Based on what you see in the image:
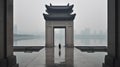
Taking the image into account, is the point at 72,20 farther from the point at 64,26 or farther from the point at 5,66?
the point at 5,66

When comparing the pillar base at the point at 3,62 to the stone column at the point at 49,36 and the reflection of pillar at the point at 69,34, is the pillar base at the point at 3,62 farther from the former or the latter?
the reflection of pillar at the point at 69,34

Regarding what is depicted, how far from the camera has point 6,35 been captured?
6926 millimetres

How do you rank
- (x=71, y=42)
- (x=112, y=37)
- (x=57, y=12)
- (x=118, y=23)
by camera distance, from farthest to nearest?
(x=57, y=12)
(x=71, y=42)
(x=112, y=37)
(x=118, y=23)

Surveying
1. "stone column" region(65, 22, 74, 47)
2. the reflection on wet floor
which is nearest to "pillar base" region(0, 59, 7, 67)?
the reflection on wet floor

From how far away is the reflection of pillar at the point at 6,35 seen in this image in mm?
6539

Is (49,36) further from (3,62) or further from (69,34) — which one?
(3,62)

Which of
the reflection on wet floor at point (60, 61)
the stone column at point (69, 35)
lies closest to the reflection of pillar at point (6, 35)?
the reflection on wet floor at point (60, 61)

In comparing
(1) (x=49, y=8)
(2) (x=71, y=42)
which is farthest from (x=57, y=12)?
(2) (x=71, y=42)

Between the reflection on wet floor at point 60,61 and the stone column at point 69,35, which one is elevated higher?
the stone column at point 69,35

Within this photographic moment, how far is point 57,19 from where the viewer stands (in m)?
25.2

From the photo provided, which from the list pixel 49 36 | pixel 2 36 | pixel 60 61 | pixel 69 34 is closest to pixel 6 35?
pixel 2 36

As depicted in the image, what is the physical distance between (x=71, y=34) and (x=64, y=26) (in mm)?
1593

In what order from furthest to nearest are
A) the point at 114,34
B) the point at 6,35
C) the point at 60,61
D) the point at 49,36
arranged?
1. the point at 49,36
2. the point at 60,61
3. the point at 6,35
4. the point at 114,34

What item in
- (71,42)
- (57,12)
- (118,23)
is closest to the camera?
(118,23)
